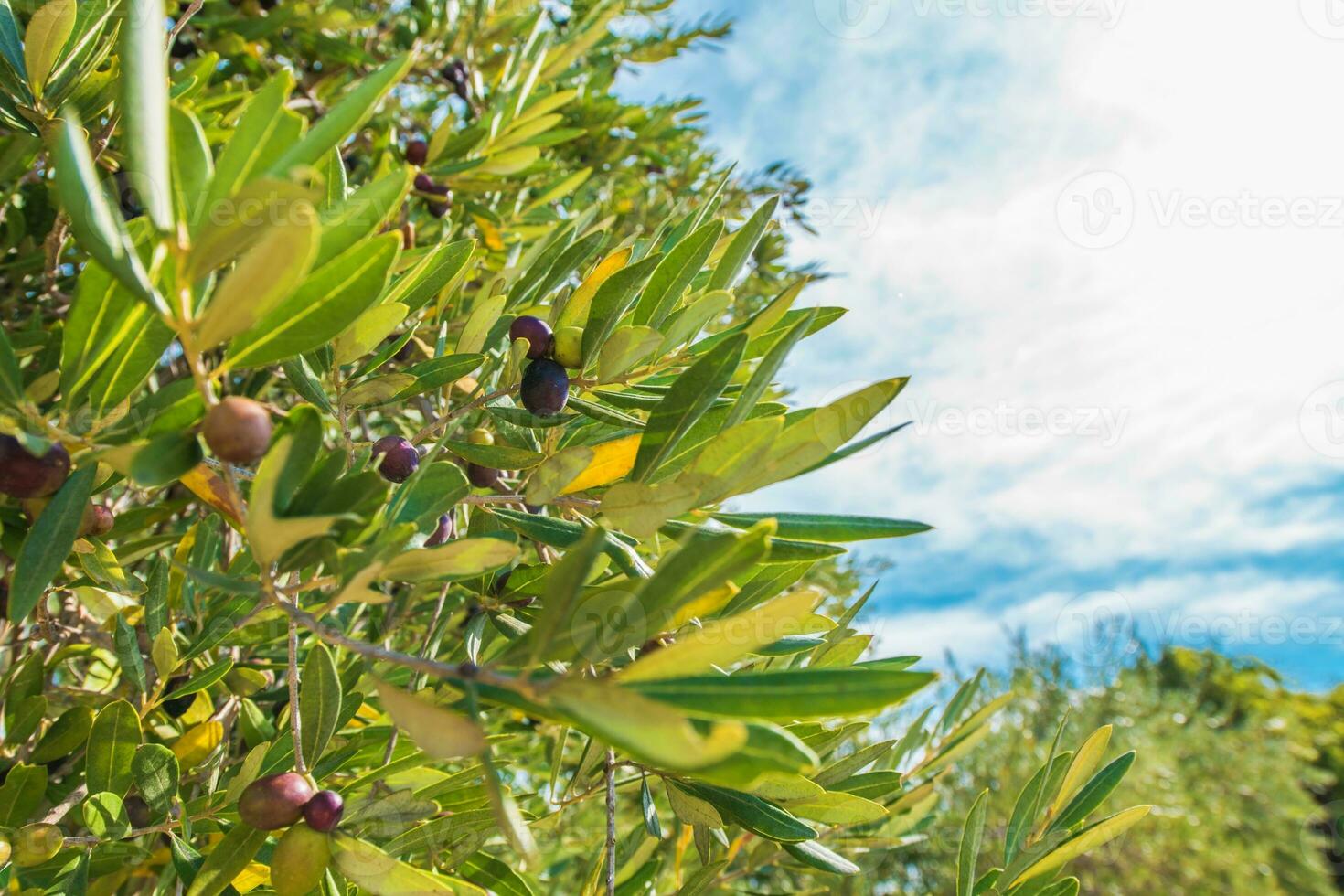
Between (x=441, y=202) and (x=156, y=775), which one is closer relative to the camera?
(x=156, y=775)

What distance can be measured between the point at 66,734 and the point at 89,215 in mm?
914

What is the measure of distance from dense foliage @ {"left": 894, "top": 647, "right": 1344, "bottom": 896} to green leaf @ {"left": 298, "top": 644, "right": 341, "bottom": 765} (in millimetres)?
4529

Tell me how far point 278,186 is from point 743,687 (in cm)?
42

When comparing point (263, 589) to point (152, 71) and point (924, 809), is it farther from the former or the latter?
point (924, 809)

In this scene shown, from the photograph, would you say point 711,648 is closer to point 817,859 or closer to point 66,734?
point 817,859

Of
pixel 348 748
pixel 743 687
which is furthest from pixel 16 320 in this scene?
pixel 743 687

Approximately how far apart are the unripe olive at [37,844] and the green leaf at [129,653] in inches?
7.1

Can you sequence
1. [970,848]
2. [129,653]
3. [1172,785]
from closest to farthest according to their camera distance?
[129,653]
[970,848]
[1172,785]

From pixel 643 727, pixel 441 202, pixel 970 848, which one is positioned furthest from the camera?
pixel 441 202

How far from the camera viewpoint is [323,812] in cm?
76

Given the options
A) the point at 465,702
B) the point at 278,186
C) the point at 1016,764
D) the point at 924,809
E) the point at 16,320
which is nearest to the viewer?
the point at 278,186

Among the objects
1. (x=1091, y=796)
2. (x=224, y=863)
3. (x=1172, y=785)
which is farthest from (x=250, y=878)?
(x=1172, y=785)

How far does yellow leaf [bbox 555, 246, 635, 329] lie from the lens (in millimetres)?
949

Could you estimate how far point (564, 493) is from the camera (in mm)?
887
